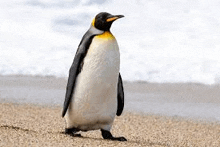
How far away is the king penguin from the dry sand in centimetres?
29

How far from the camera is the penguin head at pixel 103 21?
4602mm

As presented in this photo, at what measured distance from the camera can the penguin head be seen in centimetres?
460

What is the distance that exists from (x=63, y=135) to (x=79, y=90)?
535 millimetres

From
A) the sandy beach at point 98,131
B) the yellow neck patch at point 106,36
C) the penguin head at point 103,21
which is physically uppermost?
the penguin head at point 103,21

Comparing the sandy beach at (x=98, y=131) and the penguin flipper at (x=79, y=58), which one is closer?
the sandy beach at (x=98, y=131)

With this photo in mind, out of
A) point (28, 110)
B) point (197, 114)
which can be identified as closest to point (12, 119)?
point (28, 110)

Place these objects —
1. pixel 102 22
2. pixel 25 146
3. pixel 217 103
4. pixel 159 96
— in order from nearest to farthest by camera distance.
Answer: pixel 25 146 → pixel 102 22 → pixel 217 103 → pixel 159 96

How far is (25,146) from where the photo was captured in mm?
4133

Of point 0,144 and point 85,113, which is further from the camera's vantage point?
point 85,113

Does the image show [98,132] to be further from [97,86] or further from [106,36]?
[106,36]

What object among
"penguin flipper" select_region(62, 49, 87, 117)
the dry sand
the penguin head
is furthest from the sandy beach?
the penguin head

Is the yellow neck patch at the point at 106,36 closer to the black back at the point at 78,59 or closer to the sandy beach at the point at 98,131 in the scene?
the black back at the point at 78,59

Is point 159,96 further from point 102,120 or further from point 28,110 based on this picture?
point 102,120

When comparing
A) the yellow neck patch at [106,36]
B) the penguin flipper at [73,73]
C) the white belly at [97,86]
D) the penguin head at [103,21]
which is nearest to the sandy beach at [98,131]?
the white belly at [97,86]
